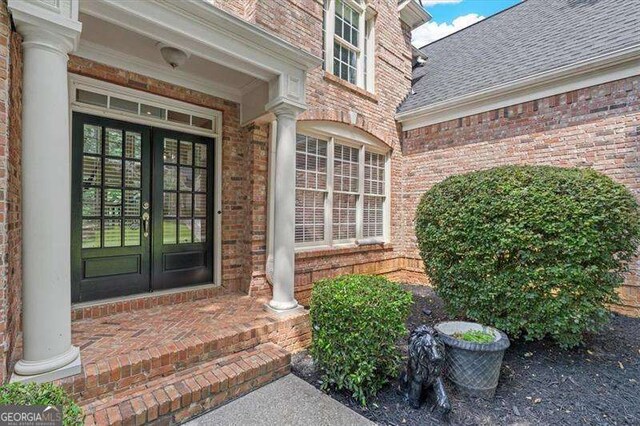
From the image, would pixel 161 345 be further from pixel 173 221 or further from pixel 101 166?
pixel 101 166

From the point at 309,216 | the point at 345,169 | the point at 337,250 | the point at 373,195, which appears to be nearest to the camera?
the point at 309,216

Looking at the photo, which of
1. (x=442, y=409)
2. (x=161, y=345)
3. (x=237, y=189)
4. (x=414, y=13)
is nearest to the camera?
(x=442, y=409)

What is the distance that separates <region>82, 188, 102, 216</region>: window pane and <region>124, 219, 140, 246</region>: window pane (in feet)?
1.11

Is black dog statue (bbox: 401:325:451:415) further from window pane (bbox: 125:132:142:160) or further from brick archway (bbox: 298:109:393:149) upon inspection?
window pane (bbox: 125:132:142:160)

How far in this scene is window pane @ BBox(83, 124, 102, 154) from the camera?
3502mm

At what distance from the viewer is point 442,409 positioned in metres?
2.50

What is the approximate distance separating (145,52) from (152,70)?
273 mm

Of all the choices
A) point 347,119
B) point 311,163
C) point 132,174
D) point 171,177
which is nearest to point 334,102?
point 347,119

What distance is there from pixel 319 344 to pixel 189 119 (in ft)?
11.3

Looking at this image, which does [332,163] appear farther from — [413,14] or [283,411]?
[413,14]

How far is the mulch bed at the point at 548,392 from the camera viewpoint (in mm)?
2514

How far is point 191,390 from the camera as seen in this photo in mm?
2508

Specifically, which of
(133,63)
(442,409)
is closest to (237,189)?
(133,63)

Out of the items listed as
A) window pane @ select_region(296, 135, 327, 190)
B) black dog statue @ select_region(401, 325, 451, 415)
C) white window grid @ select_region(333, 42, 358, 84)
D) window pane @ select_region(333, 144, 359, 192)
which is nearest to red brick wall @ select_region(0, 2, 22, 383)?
black dog statue @ select_region(401, 325, 451, 415)
